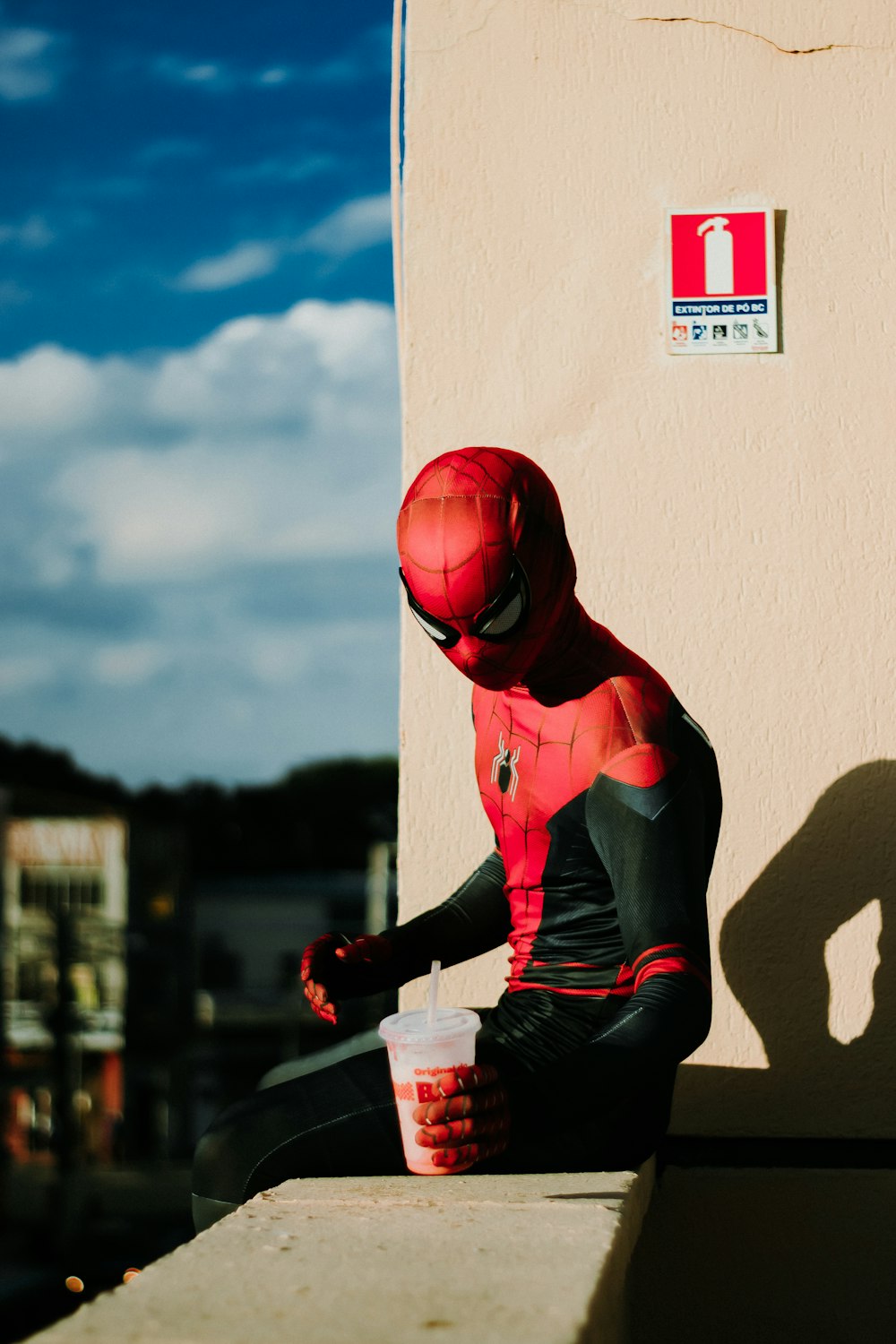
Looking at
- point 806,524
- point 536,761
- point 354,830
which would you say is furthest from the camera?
point 354,830

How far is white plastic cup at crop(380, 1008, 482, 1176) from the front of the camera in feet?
5.72

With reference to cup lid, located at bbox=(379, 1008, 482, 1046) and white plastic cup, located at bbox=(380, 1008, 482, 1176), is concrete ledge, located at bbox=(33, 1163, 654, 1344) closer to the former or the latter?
white plastic cup, located at bbox=(380, 1008, 482, 1176)

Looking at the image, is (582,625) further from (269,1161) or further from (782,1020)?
(782,1020)

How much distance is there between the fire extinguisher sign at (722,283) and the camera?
2.99m

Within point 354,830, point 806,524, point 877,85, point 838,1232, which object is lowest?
point 354,830

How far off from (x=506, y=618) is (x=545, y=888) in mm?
519

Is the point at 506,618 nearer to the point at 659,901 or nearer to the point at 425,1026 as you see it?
the point at 659,901

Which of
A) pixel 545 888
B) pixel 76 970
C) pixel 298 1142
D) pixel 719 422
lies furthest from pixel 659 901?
pixel 76 970

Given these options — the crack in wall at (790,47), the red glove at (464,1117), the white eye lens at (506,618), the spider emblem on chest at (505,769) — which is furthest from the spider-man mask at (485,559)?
the crack in wall at (790,47)

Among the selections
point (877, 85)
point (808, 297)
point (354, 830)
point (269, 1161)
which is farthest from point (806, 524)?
point (354, 830)

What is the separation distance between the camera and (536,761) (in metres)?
2.16

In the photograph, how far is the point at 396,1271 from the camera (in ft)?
4.79

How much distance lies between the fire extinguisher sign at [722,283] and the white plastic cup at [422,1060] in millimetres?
1834

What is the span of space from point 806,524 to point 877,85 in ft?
3.55
